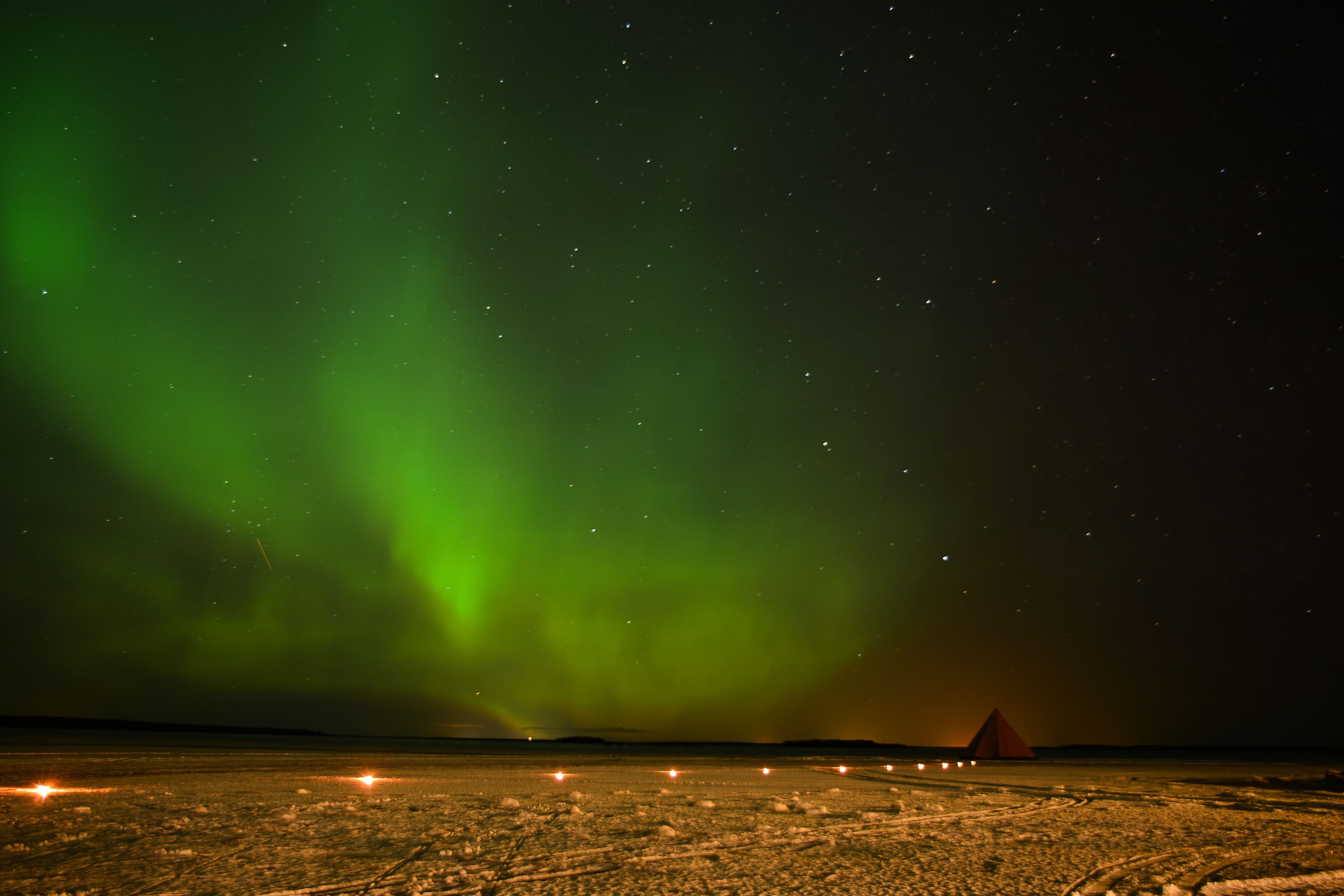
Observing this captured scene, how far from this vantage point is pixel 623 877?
583 cm

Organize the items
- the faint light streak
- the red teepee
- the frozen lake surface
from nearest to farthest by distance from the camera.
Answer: the frozen lake surface, the faint light streak, the red teepee

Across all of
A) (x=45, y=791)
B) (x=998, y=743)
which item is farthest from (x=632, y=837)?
(x=998, y=743)

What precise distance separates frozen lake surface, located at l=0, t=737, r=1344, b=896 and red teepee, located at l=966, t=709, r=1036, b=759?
31.7m

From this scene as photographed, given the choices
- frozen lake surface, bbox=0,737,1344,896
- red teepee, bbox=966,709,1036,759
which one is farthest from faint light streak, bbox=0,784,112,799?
red teepee, bbox=966,709,1036,759

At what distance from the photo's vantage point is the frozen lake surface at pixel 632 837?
5.73 m

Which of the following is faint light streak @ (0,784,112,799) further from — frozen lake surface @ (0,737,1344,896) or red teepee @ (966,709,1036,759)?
red teepee @ (966,709,1036,759)

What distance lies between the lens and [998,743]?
47562 mm

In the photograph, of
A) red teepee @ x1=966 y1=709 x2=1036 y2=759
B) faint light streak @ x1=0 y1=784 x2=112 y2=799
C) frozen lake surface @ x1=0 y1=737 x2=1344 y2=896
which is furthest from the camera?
A: red teepee @ x1=966 y1=709 x2=1036 y2=759

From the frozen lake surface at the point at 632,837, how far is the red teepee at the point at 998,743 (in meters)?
31.7

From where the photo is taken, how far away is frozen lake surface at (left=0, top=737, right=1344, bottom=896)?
Result: 5.73 m

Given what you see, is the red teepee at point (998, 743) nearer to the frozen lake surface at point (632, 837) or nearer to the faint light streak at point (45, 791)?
the frozen lake surface at point (632, 837)

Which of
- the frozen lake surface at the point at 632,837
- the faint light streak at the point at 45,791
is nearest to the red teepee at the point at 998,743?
the frozen lake surface at the point at 632,837

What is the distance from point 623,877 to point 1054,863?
4.08 meters

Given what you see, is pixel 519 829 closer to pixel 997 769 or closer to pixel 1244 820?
pixel 1244 820
